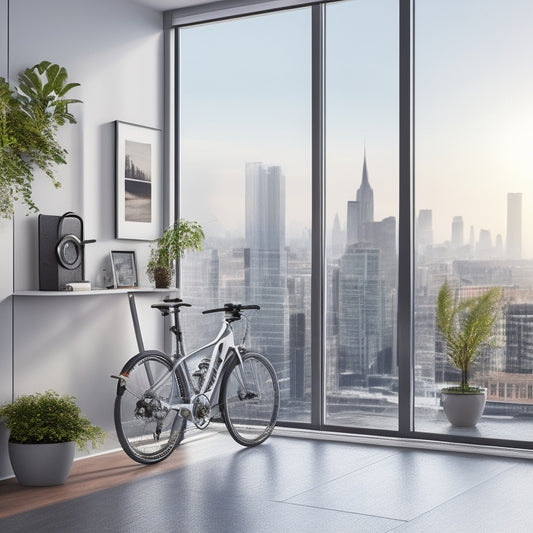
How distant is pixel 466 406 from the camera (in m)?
5.29

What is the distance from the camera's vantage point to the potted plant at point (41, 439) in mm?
4434

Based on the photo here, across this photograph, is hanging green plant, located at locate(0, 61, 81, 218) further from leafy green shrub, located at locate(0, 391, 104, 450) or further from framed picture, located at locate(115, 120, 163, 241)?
leafy green shrub, located at locate(0, 391, 104, 450)

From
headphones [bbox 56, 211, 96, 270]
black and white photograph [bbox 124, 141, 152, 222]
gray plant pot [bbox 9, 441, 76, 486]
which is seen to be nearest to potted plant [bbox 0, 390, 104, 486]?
gray plant pot [bbox 9, 441, 76, 486]

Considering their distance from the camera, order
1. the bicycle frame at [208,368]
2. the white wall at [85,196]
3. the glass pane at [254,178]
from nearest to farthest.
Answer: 1. the white wall at [85,196]
2. the bicycle frame at [208,368]
3. the glass pane at [254,178]

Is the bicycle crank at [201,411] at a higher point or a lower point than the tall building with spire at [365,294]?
lower

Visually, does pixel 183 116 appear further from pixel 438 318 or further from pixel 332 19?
pixel 438 318

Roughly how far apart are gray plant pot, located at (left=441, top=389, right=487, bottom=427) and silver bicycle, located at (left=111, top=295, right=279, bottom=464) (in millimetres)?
1091

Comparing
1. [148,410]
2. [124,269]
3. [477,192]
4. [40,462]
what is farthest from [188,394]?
[477,192]

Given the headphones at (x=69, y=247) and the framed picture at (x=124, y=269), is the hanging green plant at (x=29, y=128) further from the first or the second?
the framed picture at (x=124, y=269)

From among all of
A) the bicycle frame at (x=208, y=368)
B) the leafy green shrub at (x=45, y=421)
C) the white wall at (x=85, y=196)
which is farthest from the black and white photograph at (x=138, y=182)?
the leafy green shrub at (x=45, y=421)

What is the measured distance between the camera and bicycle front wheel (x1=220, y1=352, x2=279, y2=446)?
17.7 ft

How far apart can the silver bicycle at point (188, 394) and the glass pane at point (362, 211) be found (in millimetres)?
500

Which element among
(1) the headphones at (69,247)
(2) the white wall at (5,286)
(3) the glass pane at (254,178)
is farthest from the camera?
(3) the glass pane at (254,178)

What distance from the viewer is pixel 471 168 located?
5.33 meters
